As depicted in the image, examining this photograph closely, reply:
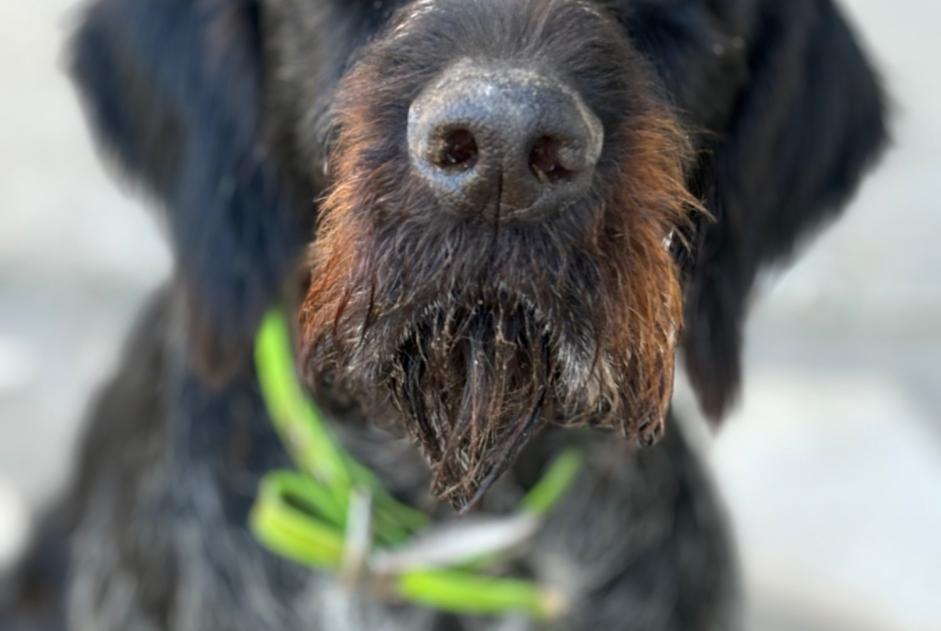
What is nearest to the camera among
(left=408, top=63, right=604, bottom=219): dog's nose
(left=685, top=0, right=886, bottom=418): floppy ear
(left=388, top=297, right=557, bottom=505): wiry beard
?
(left=408, top=63, right=604, bottom=219): dog's nose

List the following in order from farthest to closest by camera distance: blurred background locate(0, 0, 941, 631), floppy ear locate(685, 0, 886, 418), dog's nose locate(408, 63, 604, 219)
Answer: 1. blurred background locate(0, 0, 941, 631)
2. floppy ear locate(685, 0, 886, 418)
3. dog's nose locate(408, 63, 604, 219)

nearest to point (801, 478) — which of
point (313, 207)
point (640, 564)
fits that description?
point (640, 564)

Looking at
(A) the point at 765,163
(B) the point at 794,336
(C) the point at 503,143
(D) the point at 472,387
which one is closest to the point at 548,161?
(C) the point at 503,143

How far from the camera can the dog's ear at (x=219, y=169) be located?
175 centimetres

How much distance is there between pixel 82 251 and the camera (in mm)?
3361

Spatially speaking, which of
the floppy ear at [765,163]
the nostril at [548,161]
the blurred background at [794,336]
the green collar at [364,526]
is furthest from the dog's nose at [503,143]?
the blurred background at [794,336]

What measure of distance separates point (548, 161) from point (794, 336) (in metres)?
2.25

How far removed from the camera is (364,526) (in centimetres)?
179

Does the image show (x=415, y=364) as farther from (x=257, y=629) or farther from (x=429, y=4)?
(x=257, y=629)

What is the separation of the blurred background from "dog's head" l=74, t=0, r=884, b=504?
1.05 meters

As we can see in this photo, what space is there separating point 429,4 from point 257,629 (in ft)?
3.14

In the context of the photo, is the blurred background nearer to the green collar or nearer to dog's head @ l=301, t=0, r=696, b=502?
the green collar

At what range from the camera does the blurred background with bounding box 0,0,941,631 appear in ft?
9.34

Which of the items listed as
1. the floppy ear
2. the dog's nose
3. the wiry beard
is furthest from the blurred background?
the dog's nose
